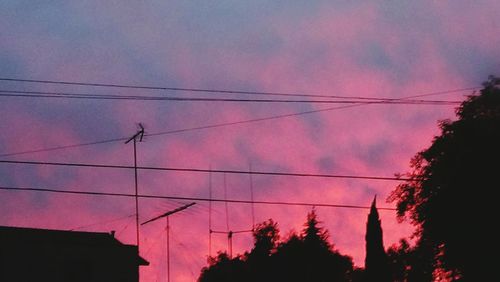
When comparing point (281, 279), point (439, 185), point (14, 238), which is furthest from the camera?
point (281, 279)

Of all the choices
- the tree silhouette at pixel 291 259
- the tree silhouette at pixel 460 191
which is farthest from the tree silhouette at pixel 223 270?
the tree silhouette at pixel 460 191

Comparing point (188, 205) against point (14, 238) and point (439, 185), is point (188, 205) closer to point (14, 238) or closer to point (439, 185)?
point (14, 238)

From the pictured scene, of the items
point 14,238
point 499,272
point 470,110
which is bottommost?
point 499,272

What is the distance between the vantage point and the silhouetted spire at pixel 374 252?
51656 millimetres

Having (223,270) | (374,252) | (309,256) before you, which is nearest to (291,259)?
(309,256)

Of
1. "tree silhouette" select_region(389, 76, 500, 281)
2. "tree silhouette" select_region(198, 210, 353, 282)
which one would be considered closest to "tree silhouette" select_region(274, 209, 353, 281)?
"tree silhouette" select_region(198, 210, 353, 282)

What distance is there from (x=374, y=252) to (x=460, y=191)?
668cm

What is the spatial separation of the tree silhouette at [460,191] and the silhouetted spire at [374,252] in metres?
4.44

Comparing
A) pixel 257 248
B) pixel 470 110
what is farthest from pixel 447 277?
pixel 257 248

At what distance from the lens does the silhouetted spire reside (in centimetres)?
5166

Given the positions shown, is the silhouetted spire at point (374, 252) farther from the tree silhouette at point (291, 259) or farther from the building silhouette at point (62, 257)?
the tree silhouette at point (291, 259)

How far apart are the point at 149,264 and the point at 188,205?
613cm

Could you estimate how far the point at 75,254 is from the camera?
50.9 metres

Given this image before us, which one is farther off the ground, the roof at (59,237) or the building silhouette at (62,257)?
the roof at (59,237)
